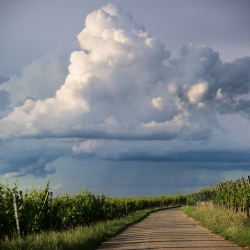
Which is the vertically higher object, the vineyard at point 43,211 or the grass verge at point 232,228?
the vineyard at point 43,211

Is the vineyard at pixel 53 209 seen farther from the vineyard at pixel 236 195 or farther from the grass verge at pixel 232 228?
the grass verge at pixel 232 228

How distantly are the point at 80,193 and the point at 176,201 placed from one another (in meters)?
76.5

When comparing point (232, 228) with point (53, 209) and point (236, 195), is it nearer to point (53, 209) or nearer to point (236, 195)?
point (53, 209)

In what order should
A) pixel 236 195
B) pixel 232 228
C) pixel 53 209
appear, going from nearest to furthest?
pixel 232 228 → pixel 53 209 → pixel 236 195

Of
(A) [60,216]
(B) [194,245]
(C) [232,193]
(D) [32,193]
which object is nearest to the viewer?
(B) [194,245]

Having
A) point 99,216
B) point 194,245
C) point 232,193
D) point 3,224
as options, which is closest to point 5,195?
point 3,224

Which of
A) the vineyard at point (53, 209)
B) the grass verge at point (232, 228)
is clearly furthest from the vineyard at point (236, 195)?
the grass verge at point (232, 228)

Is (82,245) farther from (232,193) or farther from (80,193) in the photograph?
(232,193)

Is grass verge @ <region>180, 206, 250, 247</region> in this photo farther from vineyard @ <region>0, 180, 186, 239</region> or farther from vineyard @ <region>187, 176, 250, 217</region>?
vineyard @ <region>0, 180, 186, 239</region>

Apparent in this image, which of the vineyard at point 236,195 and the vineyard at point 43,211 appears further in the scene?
the vineyard at point 236,195

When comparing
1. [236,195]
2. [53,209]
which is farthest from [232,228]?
[236,195]

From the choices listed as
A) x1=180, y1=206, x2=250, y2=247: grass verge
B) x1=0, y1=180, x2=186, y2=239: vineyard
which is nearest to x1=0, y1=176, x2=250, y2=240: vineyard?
x1=0, y1=180, x2=186, y2=239: vineyard

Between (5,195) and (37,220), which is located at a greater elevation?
(5,195)

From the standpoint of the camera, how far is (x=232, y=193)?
34156mm
